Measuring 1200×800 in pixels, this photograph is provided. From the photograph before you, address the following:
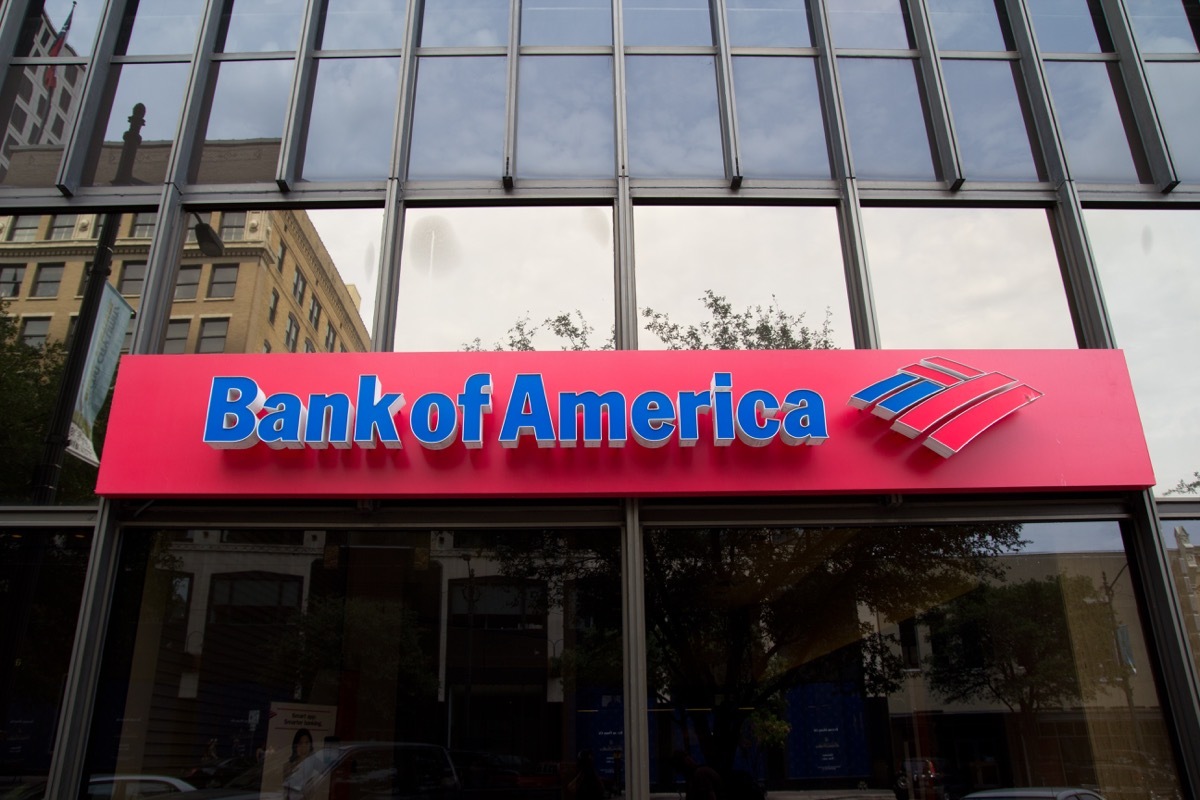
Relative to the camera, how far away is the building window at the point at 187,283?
Result: 30.7 feet

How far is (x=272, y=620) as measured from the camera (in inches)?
321

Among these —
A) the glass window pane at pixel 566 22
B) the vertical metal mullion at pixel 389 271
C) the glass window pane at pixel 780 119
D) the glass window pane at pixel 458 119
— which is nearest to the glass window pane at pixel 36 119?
the vertical metal mullion at pixel 389 271

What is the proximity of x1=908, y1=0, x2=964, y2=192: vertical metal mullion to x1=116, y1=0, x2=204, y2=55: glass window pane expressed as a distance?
8864 mm

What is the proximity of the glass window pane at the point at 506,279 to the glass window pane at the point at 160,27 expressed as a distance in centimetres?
377

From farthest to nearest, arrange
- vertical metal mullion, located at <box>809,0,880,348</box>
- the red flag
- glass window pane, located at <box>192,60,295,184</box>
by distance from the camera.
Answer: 1. the red flag
2. glass window pane, located at <box>192,60,295,184</box>
3. vertical metal mullion, located at <box>809,0,880,348</box>

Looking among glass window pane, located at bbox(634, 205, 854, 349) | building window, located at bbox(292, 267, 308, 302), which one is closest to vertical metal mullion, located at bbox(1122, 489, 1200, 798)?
glass window pane, located at bbox(634, 205, 854, 349)

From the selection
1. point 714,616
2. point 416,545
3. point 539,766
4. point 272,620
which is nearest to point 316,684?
point 272,620

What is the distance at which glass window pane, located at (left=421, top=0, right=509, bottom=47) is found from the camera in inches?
414

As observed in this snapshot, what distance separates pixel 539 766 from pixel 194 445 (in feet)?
14.5

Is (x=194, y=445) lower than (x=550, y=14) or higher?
lower

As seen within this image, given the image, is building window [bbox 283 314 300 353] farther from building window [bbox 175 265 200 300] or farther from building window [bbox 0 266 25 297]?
building window [bbox 0 266 25 297]

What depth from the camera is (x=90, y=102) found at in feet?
32.7

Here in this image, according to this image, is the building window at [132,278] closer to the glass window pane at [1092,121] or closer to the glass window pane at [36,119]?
the glass window pane at [36,119]

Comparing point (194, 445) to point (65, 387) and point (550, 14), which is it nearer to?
point (65, 387)
